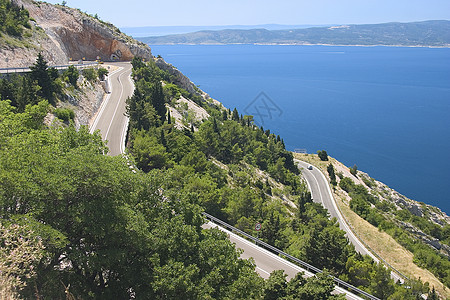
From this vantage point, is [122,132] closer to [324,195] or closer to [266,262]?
[266,262]

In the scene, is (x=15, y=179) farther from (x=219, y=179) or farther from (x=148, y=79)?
(x=148, y=79)

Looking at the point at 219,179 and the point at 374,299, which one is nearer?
the point at 374,299

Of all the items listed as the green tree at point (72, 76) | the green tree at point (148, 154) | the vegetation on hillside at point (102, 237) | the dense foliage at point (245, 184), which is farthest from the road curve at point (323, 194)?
the green tree at point (72, 76)

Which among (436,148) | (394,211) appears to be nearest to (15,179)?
(394,211)

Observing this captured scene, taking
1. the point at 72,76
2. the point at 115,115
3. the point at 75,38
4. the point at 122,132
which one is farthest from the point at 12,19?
the point at 122,132

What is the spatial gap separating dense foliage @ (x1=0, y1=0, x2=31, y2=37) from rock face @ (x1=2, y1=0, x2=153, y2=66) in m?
2.90

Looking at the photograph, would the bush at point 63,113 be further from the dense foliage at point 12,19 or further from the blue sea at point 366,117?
the blue sea at point 366,117

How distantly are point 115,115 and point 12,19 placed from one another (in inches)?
770

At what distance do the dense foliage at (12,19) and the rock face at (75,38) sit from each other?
2902 mm

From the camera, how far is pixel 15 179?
10.4 meters

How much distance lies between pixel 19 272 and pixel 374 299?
15989 mm

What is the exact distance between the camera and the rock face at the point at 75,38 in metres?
55.3

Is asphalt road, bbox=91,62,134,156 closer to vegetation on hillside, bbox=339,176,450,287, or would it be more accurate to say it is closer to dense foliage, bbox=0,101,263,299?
dense foliage, bbox=0,101,263,299

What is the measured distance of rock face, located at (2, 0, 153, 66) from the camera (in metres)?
55.3
